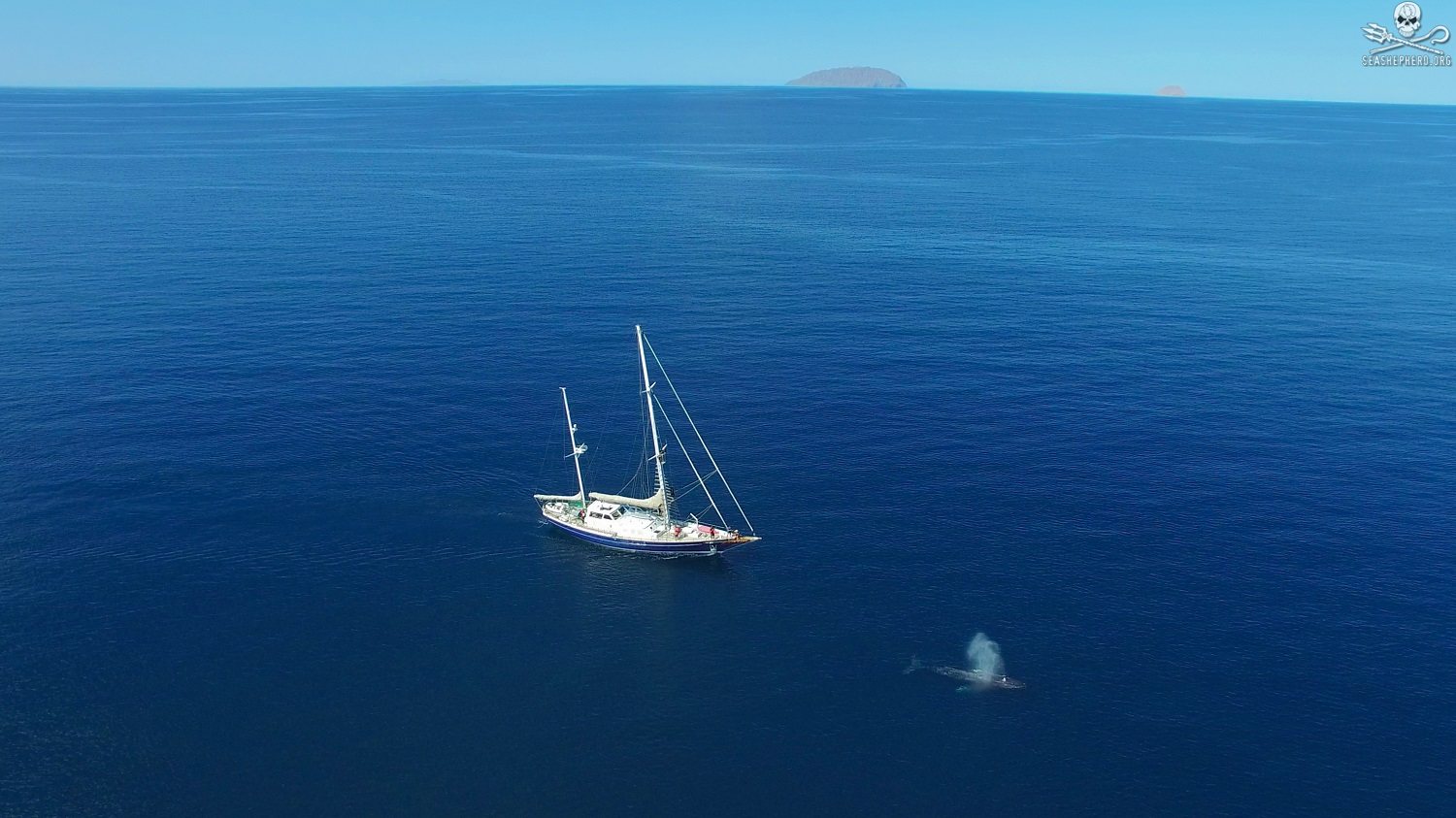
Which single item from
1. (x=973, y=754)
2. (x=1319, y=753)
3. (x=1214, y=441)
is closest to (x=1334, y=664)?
(x=1319, y=753)

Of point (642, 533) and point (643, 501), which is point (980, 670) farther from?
point (643, 501)

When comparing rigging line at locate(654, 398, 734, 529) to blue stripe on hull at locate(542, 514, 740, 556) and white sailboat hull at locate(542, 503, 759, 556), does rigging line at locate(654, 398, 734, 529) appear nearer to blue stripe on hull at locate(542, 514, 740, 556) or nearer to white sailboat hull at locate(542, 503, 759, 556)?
white sailboat hull at locate(542, 503, 759, 556)

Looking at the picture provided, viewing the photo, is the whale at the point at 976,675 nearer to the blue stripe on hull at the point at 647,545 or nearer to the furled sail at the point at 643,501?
the blue stripe on hull at the point at 647,545

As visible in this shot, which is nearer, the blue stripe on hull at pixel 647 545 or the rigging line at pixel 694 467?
the blue stripe on hull at pixel 647 545

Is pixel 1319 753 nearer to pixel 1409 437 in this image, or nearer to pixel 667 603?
pixel 667 603

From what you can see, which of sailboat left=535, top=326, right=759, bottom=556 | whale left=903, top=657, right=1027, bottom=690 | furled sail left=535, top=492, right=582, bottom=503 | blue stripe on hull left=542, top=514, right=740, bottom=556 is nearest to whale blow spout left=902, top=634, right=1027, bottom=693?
whale left=903, top=657, right=1027, bottom=690

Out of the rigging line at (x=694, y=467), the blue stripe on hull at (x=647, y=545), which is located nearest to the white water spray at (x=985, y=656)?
the blue stripe on hull at (x=647, y=545)

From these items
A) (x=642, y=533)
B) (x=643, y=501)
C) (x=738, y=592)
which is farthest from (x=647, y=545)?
(x=738, y=592)
